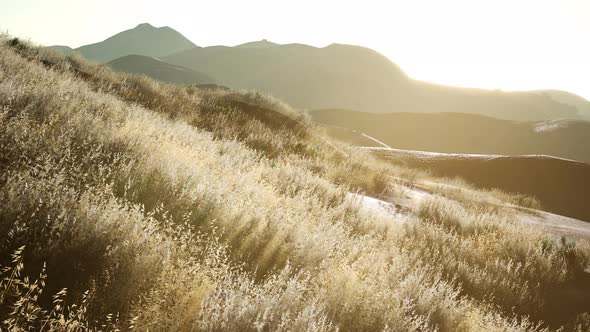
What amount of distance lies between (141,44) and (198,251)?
19546 cm

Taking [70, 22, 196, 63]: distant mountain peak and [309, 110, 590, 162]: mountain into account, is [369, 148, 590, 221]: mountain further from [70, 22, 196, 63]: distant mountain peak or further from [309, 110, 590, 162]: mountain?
[70, 22, 196, 63]: distant mountain peak

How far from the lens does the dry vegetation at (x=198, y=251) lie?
2.24 metres

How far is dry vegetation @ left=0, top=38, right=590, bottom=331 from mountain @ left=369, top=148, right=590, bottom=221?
15.2m

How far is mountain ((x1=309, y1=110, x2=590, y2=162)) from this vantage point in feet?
166

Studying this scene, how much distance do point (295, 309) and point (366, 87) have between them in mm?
105672

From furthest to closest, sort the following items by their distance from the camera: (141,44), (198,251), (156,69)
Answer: (141,44) → (156,69) → (198,251)

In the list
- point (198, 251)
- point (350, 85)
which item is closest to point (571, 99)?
point (350, 85)

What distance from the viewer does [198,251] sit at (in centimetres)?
321

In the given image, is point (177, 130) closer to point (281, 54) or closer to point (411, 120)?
point (411, 120)

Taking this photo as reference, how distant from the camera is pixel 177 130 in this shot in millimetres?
7977

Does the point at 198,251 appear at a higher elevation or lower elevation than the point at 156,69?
lower

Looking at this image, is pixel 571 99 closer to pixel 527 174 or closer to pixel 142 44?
pixel 527 174

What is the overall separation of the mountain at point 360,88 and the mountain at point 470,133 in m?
32.2

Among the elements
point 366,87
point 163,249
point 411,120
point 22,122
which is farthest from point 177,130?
point 366,87
